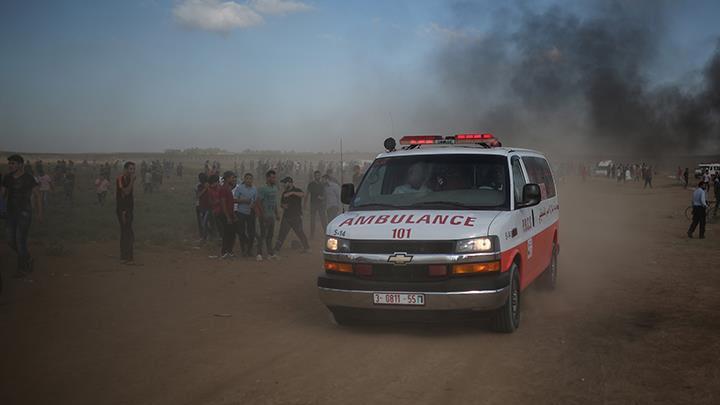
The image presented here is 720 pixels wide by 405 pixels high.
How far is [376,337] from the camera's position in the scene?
675 cm

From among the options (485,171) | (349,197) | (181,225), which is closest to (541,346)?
(485,171)

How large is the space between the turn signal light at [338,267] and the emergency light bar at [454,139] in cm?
245

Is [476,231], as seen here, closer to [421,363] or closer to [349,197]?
[421,363]

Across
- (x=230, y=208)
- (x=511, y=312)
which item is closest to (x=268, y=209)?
(x=230, y=208)

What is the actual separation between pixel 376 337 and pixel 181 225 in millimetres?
15006

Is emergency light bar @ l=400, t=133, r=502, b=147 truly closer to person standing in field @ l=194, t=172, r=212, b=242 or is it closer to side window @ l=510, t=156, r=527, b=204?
side window @ l=510, t=156, r=527, b=204

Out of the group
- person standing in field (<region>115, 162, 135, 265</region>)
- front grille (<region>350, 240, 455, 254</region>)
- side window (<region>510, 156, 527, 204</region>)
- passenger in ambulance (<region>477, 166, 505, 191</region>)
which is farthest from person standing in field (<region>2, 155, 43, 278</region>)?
side window (<region>510, 156, 527, 204</region>)

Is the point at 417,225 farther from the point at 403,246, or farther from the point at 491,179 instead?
the point at 491,179

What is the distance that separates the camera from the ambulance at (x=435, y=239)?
6.23 m

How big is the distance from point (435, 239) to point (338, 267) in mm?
1093

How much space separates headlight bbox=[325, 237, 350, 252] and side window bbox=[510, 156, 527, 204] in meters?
2.01

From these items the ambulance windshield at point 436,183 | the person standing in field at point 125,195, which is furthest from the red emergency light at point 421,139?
the person standing in field at point 125,195

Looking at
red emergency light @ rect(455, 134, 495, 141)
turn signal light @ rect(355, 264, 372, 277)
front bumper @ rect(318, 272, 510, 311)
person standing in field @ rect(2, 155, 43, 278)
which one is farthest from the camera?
person standing in field @ rect(2, 155, 43, 278)

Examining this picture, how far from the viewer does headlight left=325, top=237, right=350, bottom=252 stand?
6.59 metres
